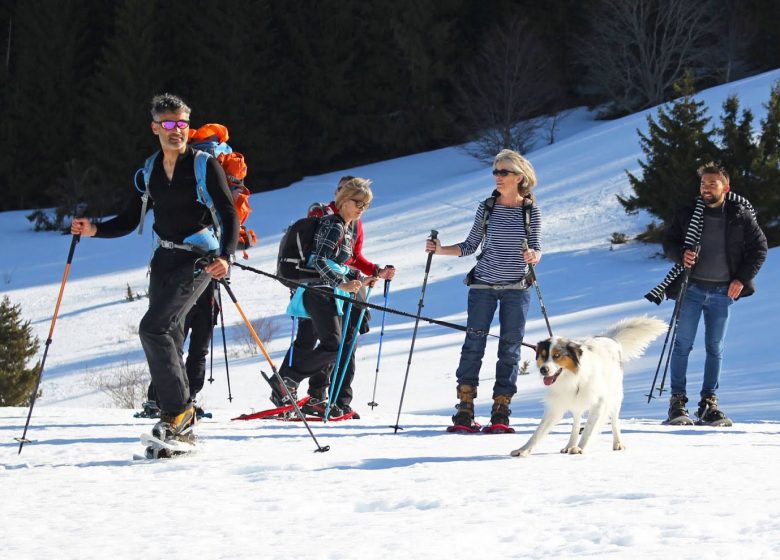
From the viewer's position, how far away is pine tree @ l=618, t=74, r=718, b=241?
1861cm

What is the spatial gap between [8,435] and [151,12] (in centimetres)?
3509

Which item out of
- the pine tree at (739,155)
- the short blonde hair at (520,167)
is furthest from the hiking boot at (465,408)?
the pine tree at (739,155)

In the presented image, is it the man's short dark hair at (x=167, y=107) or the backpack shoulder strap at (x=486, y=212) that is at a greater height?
the man's short dark hair at (x=167, y=107)

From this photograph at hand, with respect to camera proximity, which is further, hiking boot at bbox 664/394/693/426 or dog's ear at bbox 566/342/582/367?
hiking boot at bbox 664/394/693/426

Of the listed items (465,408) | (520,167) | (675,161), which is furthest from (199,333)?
(675,161)

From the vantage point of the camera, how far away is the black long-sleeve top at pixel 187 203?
599 centimetres

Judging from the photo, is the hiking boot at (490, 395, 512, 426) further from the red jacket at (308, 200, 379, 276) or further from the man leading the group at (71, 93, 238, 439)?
the man leading the group at (71, 93, 238, 439)

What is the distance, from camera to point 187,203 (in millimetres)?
6074

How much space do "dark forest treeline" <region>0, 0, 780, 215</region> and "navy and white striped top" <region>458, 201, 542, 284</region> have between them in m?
31.3

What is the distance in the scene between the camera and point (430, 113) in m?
41.4

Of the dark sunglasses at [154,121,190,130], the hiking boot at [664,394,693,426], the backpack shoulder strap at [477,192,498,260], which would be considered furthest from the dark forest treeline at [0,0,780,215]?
the dark sunglasses at [154,121,190,130]

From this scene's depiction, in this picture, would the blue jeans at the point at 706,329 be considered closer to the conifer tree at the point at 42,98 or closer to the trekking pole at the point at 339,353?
the trekking pole at the point at 339,353

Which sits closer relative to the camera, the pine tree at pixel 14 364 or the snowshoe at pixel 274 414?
the snowshoe at pixel 274 414

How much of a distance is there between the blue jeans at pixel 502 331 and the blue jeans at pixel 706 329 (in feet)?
5.77
